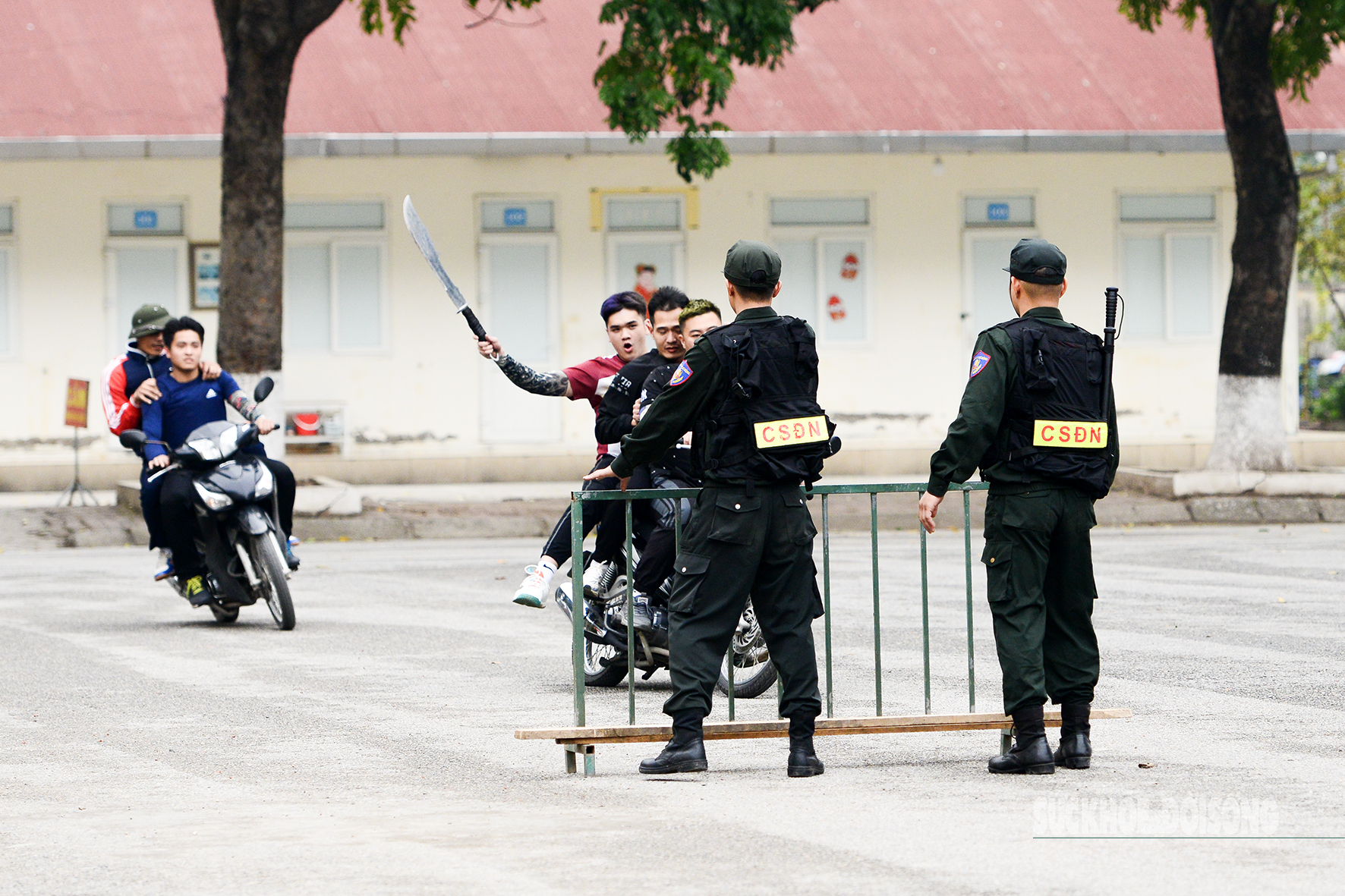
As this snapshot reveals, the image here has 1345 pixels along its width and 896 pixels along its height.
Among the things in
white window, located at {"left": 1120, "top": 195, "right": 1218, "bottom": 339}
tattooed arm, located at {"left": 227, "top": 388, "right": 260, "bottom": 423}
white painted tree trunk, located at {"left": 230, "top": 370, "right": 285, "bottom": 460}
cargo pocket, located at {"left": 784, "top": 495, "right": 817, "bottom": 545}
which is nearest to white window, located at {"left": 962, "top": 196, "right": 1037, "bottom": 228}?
white window, located at {"left": 1120, "top": 195, "right": 1218, "bottom": 339}

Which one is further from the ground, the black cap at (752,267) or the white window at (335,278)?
the white window at (335,278)

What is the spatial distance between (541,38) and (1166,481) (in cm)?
1004

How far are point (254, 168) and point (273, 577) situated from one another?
8.11 metres

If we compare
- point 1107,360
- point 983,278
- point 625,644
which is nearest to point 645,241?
point 983,278

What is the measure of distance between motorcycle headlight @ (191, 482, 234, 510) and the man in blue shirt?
12cm

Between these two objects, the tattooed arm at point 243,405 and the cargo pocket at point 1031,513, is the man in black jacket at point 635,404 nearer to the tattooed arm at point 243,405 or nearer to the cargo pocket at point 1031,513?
the cargo pocket at point 1031,513

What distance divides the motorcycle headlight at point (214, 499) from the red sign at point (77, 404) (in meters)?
10.0

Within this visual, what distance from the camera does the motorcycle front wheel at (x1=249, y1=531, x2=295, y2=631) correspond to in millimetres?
11141

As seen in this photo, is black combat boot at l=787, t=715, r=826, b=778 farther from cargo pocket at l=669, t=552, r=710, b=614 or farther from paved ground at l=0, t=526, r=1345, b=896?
cargo pocket at l=669, t=552, r=710, b=614

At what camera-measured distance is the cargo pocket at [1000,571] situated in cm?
664

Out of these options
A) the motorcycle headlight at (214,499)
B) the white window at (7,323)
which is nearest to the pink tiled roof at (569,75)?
the white window at (7,323)

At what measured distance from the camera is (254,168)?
18328 mm

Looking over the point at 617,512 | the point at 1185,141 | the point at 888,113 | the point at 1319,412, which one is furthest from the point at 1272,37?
the point at 1319,412

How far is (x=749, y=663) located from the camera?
857 centimetres
